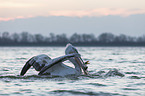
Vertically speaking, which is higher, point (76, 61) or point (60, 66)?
point (76, 61)

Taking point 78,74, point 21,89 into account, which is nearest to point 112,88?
point 78,74

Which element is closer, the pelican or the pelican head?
the pelican

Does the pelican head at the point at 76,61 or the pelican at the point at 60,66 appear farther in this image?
the pelican head at the point at 76,61

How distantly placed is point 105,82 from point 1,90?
188 inches

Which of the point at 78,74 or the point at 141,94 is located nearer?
the point at 141,94

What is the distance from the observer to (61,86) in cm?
1293

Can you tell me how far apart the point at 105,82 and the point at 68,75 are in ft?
5.78

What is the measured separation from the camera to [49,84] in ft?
43.8

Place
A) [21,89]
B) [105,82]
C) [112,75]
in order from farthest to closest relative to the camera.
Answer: [112,75], [105,82], [21,89]

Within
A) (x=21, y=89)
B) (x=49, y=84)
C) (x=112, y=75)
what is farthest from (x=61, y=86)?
(x=112, y=75)

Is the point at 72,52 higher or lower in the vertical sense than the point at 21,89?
higher

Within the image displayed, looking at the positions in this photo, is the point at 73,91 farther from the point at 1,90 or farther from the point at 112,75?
the point at 112,75

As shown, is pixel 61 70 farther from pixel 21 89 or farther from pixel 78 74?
pixel 21 89

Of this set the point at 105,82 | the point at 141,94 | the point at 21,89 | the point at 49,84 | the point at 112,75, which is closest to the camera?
the point at 141,94
